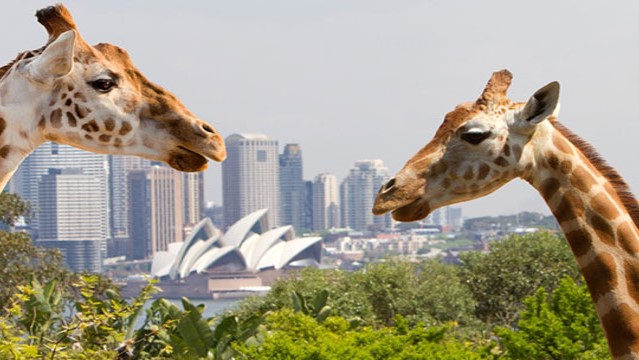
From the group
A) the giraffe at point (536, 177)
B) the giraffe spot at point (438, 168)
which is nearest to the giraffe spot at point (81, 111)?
the giraffe at point (536, 177)

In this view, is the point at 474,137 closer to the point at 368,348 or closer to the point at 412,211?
the point at 412,211

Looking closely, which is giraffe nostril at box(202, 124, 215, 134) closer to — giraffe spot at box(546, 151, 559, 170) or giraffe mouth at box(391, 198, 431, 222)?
giraffe mouth at box(391, 198, 431, 222)

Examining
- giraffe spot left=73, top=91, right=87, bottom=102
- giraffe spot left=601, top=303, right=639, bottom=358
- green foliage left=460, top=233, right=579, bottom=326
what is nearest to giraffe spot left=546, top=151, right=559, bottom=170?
giraffe spot left=601, top=303, right=639, bottom=358

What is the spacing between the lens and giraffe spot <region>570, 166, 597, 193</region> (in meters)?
5.87

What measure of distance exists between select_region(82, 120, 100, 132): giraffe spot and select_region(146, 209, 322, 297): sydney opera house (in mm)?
122453

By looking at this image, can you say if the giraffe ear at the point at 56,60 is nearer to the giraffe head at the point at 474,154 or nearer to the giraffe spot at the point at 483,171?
the giraffe head at the point at 474,154

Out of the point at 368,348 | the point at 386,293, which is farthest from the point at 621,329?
the point at 386,293

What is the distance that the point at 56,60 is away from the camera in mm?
4918

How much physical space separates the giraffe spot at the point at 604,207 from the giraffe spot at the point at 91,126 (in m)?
2.21

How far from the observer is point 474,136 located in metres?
5.94

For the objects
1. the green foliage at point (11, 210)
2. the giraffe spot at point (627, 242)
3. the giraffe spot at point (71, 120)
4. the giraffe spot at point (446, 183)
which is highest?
the green foliage at point (11, 210)

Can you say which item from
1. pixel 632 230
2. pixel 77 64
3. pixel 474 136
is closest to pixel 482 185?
pixel 474 136

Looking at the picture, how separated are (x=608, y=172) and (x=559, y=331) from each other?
7213 mm

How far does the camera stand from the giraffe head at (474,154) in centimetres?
586
